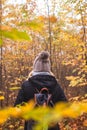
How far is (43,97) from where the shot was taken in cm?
337

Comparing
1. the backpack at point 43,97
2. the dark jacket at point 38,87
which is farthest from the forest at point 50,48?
the backpack at point 43,97

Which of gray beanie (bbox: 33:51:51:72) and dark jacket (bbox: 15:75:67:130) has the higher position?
gray beanie (bbox: 33:51:51:72)

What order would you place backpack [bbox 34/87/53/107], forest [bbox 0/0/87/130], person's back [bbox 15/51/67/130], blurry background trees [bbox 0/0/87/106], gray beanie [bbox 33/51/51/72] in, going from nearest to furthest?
backpack [bbox 34/87/53/107]
person's back [bbox 15/51/67/130]
gray beanie [bbox 33/51/51/72]
forest [bbox 0/0/87/130]
blurry background trees [bbox 0/0/87/106]

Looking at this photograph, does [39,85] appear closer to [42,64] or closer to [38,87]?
[38,87]

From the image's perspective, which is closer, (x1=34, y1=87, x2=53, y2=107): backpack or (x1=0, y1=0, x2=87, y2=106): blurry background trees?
(x1=34, y1=87, x2=53, y2=107): backpack

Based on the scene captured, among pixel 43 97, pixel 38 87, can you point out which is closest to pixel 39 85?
pixel 38 87

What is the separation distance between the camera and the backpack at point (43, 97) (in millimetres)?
3299

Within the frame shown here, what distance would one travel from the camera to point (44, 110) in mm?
516

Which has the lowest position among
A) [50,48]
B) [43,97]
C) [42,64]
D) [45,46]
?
[45,46]

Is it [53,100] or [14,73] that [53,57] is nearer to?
[14,73]

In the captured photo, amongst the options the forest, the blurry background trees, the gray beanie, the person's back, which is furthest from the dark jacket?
the blurry background trees

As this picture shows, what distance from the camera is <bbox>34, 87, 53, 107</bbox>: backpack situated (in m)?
3.30

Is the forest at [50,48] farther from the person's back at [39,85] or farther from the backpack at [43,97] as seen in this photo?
the backpack at [43,97]

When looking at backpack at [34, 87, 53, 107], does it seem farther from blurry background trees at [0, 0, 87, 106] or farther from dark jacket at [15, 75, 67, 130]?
blurry background trees at [0, 0, 87, 106]
